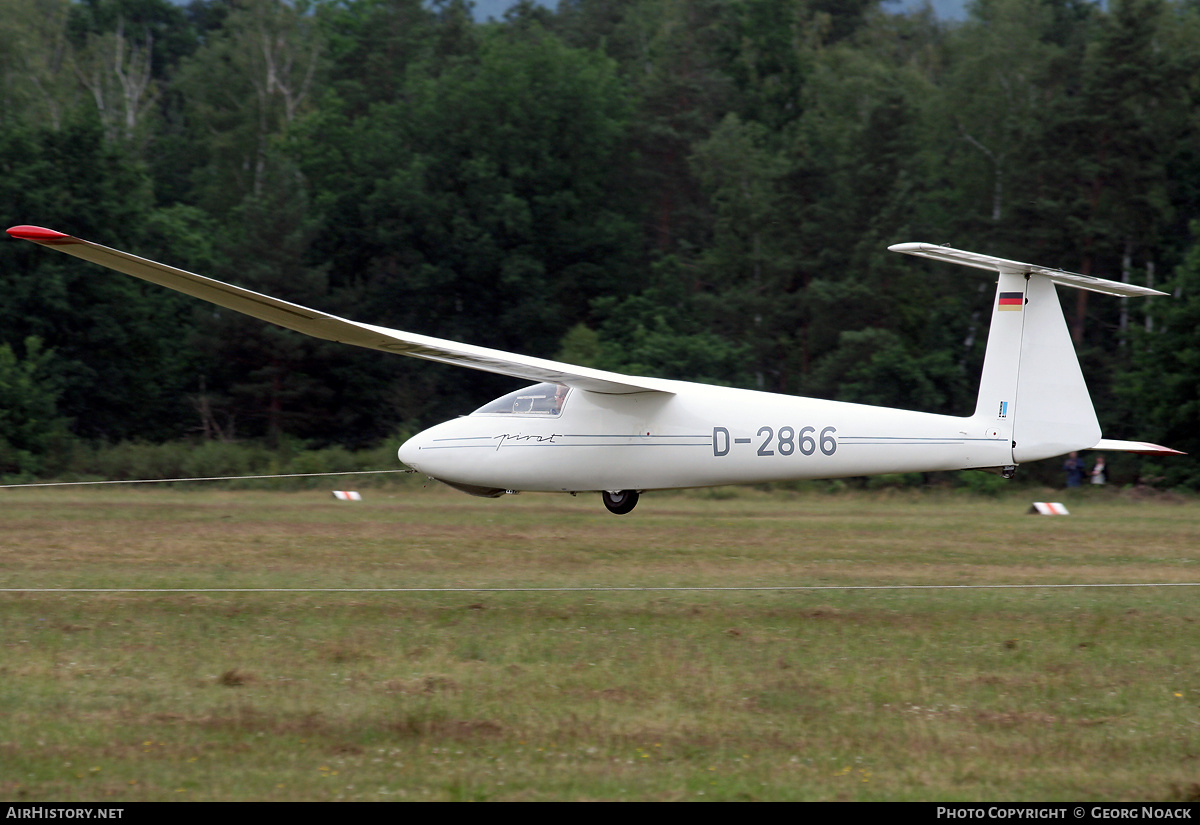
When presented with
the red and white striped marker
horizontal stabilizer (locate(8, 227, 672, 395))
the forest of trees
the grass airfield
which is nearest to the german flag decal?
the grass airfield

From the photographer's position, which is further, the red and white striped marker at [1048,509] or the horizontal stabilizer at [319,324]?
the red and white striped marker at [1048,509]

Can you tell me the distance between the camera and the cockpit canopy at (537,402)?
17016 millimetres

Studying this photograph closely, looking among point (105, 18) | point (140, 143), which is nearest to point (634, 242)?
point (140, 143)

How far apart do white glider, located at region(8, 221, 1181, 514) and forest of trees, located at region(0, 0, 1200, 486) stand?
25.1 metres

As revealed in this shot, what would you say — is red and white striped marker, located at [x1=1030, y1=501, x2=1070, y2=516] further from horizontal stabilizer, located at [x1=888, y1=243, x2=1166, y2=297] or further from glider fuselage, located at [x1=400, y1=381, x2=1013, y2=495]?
horizontal stabilizer, located at [x1=888, y1=243, x2=1166, y2=297]

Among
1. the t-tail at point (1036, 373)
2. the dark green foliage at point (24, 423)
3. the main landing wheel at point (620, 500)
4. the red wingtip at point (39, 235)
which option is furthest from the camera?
the dark green foliage at point (24, 423)

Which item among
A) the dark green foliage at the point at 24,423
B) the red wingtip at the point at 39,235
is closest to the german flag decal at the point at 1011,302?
the red wingtip at the point at 39,235

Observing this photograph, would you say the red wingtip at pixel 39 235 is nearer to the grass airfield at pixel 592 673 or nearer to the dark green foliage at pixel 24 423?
the grass airfield at pixel 592 673

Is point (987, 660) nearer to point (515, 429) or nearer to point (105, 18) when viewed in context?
point (515, 429)

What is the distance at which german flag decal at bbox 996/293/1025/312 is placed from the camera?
14664 mm

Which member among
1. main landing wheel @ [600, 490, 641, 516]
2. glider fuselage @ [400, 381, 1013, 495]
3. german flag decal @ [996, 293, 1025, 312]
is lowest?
main landing wheel @ [600, 490, 641, 516]

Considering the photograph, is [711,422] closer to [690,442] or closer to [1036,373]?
[690,442]

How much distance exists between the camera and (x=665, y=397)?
54.1ft

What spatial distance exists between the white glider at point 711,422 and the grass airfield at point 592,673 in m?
1.16
